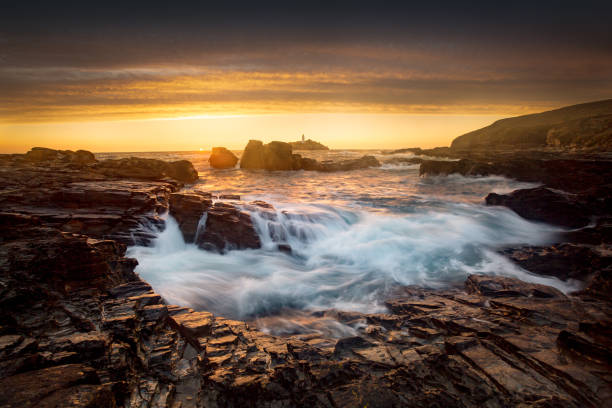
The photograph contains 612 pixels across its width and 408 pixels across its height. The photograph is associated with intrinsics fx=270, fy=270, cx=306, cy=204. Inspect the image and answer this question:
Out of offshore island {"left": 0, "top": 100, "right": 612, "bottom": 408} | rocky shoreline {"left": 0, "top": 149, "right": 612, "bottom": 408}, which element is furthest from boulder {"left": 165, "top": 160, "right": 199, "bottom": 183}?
offshore island {"left": 0, "top": 100, "right": 612, "bottom": 408}

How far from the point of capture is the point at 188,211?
33.8 feet

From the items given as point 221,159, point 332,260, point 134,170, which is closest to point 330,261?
point 332,260

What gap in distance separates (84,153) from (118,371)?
37.0 metres

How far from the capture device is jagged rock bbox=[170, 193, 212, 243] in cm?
977

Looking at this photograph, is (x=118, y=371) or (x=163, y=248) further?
(x=163, y=248)

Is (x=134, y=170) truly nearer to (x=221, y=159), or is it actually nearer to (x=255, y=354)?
(x=255, y=354)

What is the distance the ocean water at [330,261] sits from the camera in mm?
6293

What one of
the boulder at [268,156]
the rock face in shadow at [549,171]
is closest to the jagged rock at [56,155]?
the boulder at [268,156]

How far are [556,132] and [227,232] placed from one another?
8346 cm

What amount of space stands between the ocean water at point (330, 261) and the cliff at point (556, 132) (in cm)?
3974

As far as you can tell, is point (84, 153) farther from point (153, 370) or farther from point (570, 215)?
point (570, 215)

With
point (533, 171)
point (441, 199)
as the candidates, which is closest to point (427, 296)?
point (441, 199)

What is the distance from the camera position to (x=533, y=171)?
21.9 meters

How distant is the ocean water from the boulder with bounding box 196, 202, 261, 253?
0.32 m
